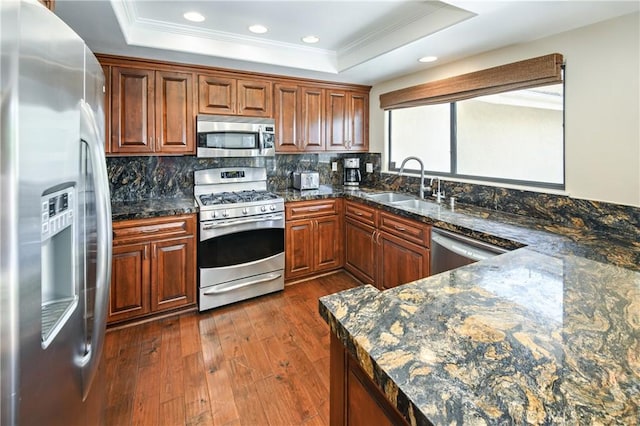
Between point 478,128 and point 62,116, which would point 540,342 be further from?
point 478,128

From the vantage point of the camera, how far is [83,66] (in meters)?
0.92

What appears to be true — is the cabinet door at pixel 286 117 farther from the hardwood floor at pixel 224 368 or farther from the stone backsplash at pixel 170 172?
the hardwood floor at pixel 224 368

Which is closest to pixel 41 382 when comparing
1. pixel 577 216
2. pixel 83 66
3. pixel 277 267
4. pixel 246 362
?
pixel 83 66

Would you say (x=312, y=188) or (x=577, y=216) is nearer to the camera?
(x=577, y=216)

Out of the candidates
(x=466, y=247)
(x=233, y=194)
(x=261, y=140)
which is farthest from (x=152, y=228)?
(x=466, y=247)

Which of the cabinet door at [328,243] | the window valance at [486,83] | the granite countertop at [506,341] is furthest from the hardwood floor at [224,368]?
the window valance at [486,83]

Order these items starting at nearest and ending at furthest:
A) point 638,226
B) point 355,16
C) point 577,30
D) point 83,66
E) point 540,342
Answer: point 540,342
point 83,66
point 638,226
point 577,30
point 355,16

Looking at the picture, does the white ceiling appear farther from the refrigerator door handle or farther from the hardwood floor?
the hardwood floor

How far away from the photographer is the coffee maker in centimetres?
412

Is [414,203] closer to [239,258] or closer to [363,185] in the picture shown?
[363,185]

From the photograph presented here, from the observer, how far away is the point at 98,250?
3.32 feet

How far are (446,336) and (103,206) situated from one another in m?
1.07

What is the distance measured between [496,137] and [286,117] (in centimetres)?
205

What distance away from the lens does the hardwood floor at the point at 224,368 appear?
5.79 feet
